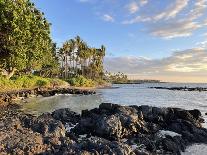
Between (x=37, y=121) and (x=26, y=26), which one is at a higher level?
(x=26, y=26)

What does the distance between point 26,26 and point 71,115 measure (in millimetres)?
28003

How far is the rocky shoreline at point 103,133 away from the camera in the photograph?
51.8 ft

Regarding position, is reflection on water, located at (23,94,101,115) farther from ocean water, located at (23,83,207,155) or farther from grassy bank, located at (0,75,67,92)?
grassy bank, located at (0,75,67,92)

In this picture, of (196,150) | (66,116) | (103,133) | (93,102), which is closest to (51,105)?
(93,102)

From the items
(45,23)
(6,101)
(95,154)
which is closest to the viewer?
(95,154)

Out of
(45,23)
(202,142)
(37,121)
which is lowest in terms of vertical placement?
(202,142)

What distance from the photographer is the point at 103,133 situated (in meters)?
23.2

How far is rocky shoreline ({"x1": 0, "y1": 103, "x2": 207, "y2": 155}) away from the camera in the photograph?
15.8m

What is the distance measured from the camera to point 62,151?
1549cm

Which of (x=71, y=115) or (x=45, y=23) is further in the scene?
(x=45, y=23)

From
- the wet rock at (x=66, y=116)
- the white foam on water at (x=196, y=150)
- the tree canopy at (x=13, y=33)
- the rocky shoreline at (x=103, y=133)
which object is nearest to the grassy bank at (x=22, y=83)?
the tree canopy at (x=13, y=33)

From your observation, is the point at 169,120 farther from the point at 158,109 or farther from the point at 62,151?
the point at 62,151

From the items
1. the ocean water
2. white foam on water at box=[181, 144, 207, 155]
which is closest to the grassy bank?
the ocean water

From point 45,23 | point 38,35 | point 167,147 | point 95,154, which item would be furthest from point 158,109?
point 45,23
